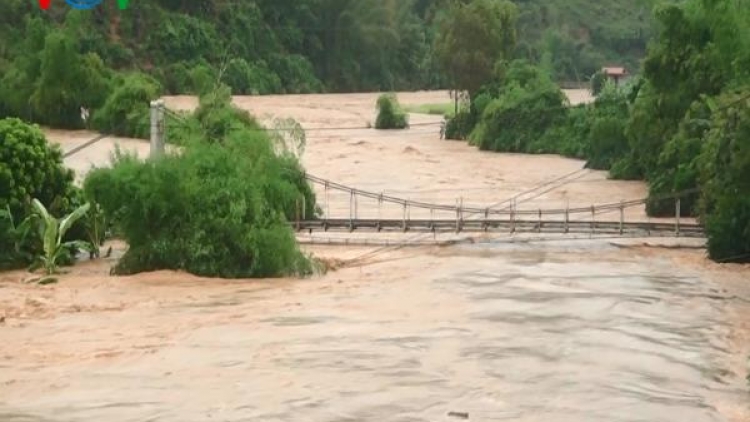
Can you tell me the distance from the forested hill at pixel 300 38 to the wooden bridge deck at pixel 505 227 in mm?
28109

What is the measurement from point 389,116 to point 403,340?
44.3m

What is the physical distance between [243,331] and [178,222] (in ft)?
18.6

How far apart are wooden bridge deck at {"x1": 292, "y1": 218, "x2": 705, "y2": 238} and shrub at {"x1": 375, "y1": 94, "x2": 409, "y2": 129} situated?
31.9 meters

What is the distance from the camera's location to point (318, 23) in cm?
8431

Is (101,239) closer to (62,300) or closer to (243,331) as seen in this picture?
(62,300)

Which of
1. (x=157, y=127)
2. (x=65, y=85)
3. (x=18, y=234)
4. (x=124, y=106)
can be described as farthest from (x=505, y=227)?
→ (x=65, y=85)

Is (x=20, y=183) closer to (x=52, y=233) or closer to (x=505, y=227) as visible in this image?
(x=52, y=233)

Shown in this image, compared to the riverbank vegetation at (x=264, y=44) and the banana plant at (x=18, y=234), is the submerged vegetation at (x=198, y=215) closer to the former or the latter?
the banana plant at (x=18, y=234)

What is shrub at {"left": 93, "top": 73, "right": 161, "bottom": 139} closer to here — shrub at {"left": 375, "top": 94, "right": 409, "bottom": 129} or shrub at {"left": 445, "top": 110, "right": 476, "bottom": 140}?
shrub at {"left": 375, "top": 94, "right": 409, "bottom": 129}

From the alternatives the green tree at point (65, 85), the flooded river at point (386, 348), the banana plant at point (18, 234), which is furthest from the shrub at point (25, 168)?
the green tree at point (65, 85)

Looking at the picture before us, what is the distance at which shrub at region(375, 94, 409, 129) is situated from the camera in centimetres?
6088

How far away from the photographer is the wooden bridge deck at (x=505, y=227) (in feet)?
93.0

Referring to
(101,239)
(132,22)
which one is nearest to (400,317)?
(101,239)

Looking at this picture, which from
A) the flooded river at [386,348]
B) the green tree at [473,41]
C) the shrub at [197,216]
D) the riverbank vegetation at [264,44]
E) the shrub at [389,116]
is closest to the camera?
the flooded river at [386,348]
